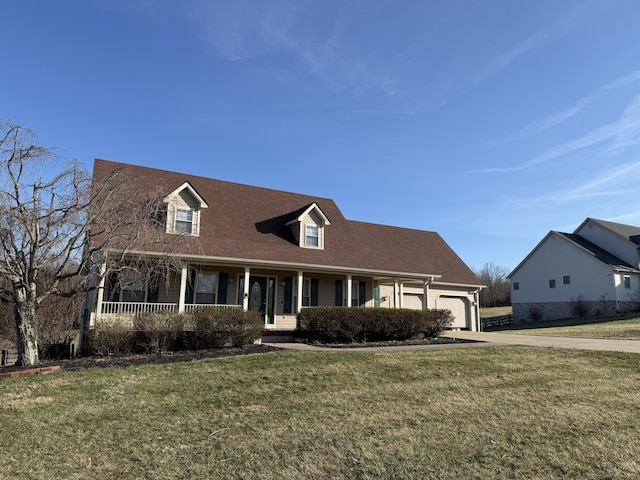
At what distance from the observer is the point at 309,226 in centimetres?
2028

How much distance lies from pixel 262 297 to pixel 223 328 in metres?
6.14

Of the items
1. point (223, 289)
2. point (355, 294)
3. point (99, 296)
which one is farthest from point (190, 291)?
point (355, 294)

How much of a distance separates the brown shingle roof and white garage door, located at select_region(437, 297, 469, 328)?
1.27 metres

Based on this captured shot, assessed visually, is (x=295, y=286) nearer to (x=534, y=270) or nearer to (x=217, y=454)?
(x=217, y=454)

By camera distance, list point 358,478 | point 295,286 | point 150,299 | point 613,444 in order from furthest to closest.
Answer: point 295,286 → point 150,299 → point 613,444 → point 358,478

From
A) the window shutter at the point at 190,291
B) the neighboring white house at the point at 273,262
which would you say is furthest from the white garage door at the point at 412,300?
the window shutter at the point at 190,291

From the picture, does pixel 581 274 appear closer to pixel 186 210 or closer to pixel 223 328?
pixel 186 210

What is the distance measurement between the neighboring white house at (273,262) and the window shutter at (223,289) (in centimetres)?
4

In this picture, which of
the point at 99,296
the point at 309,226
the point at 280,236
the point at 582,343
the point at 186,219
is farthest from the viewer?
the point at 309,226

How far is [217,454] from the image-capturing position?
4914mm

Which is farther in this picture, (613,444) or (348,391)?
(348,391)

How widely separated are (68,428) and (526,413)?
20.6 ft

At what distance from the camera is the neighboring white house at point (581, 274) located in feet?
119

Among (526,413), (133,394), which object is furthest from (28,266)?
(526,413)
